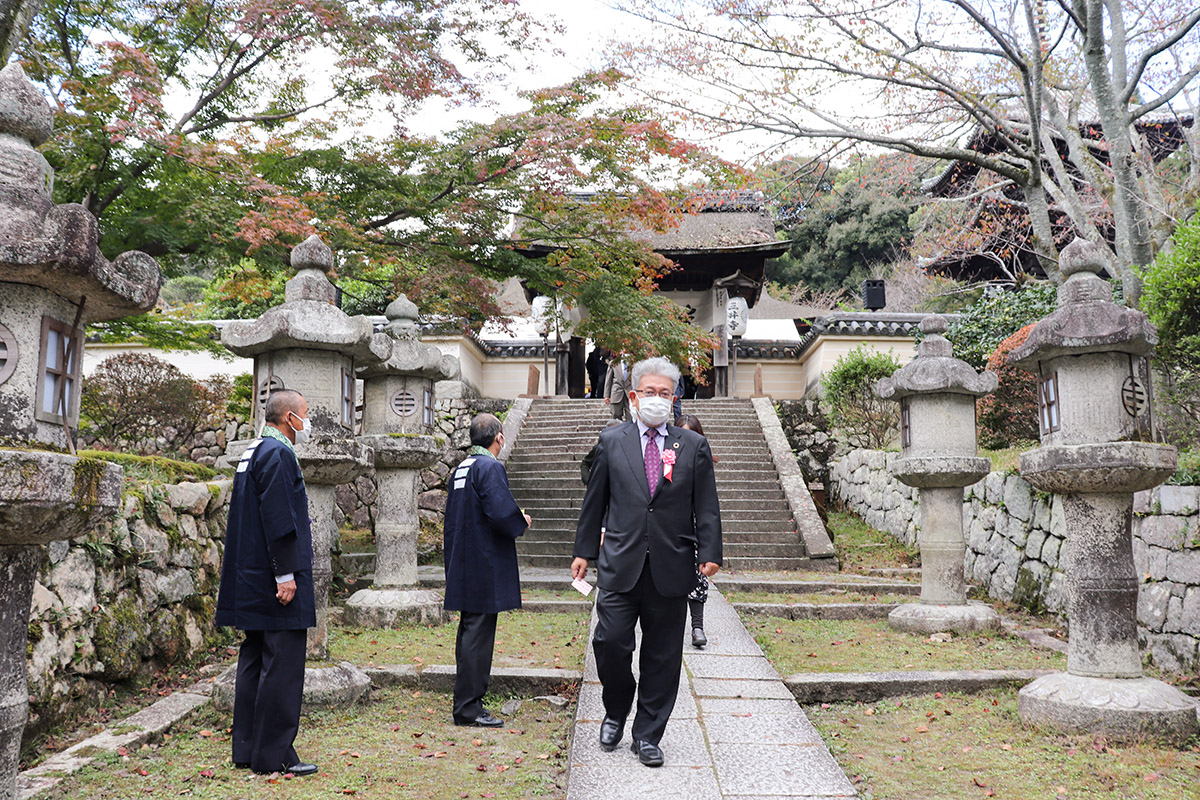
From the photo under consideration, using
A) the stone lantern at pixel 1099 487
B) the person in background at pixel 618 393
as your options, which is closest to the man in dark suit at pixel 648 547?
the stone lantern at pixel 1099 487

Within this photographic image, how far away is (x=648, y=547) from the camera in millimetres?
3705

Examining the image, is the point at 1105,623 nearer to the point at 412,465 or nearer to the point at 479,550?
the point at 479,550

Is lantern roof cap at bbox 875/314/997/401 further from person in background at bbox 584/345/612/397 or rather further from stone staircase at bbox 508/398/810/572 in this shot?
person in background at bbox 584/345/612/397

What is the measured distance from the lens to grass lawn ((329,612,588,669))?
5859mm

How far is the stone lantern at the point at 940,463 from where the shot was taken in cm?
669

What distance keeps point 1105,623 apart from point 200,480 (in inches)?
280

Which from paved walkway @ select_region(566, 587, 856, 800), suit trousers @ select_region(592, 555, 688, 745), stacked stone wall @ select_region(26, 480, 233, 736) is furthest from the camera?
stacked stone wall @ select_region(26, 480, 233, 736)

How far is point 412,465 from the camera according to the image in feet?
25.0

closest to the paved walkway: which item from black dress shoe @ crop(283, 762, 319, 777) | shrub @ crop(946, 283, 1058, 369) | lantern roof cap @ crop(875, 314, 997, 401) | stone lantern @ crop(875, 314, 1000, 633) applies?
black dress shoe @ crop(283, 762, 319, 777)

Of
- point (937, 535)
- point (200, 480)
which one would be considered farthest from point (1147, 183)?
point (200, 480)

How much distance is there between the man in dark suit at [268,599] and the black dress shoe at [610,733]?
1347 millimetres

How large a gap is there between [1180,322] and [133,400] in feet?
38.0

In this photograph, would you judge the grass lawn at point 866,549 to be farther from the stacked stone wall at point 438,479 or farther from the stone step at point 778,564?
the stacked stone wall at point 438,479

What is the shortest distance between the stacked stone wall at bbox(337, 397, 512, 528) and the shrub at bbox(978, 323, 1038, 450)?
7846 mm
